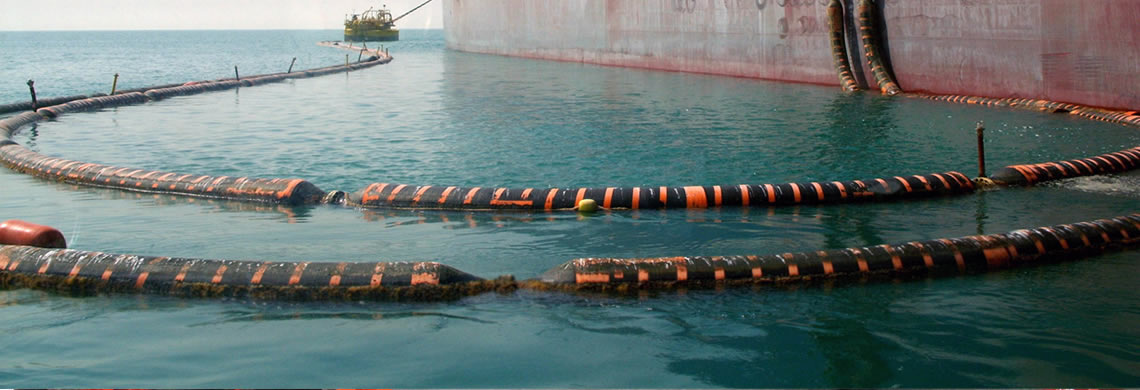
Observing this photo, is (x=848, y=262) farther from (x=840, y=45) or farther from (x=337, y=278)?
(x=840, y=45)

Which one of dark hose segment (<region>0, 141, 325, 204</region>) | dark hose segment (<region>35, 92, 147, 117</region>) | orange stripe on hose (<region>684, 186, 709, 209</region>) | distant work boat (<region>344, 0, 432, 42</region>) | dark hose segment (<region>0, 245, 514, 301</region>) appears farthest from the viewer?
distant work boat (<region>344, 0, 432, 42</region>)

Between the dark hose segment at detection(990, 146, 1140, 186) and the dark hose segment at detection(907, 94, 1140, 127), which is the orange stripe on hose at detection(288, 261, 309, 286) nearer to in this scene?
the dark hose segment at detection(990, 146, 1140, 186)

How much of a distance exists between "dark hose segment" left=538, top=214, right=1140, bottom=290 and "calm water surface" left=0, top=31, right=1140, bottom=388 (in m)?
0.23

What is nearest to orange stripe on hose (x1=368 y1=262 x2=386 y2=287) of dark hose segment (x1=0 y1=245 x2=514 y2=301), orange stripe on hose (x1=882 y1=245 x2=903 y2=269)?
dark hose segment (x1=0 y1=245 x2=514 y2=301)

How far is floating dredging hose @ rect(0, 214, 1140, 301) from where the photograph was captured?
368 inches

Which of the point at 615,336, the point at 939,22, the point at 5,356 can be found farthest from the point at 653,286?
the point at 939,22

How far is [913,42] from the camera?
27.9 metres

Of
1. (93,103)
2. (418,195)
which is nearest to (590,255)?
(418,195)

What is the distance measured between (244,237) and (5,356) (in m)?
4.52

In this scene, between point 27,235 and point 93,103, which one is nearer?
point 27,235

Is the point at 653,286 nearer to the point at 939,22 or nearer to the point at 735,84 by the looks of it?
the point at 939,22

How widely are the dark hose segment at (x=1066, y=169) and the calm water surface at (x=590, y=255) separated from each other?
0.96 feet

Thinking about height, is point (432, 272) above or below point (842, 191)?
below

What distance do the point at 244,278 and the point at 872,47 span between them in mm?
23588
